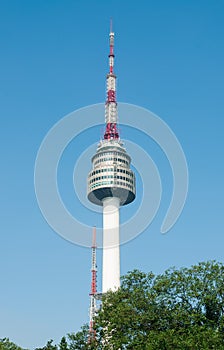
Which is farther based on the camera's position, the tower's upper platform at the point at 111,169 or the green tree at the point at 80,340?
the tower's upper platform at the point at 111,169

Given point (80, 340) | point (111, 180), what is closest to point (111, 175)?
point (111, 180)

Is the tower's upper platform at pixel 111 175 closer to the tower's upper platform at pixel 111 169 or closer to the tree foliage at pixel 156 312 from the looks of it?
the tower's upper platform at pixel 111 169

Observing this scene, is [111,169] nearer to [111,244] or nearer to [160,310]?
[111,244]

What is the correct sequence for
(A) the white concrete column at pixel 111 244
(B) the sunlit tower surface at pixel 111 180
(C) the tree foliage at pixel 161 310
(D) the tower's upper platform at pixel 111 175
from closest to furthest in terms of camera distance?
(C) the tree foliage at pixel 161 310 → (A) the white concrete column at pixel 111 244 → (B) the sunlit tower surface at pixel 111 180 → (D) the tower's upper platform at pixel 111 175

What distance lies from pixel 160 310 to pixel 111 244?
264 feet

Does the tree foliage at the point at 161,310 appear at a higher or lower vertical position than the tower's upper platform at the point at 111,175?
lower

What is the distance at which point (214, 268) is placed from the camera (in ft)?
165

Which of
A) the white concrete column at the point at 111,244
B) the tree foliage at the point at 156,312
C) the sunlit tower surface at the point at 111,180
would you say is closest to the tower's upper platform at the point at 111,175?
the sunlit tower surface at the point at 111,180

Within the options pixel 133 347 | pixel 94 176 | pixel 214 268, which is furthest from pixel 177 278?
pixel 94 176

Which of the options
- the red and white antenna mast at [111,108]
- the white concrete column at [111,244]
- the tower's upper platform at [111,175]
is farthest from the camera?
the red and white antenna mast at [111,108]

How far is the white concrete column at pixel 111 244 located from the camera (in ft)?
406

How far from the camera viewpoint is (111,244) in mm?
128875

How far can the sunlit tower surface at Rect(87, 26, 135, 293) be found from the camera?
12950 centimetres

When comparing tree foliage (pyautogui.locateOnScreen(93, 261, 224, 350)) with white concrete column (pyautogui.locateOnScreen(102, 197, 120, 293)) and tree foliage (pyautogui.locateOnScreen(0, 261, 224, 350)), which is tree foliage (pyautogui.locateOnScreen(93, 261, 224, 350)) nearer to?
tree foliage (pyautogui.locateOnScreen(0, 261, 224, 350))
